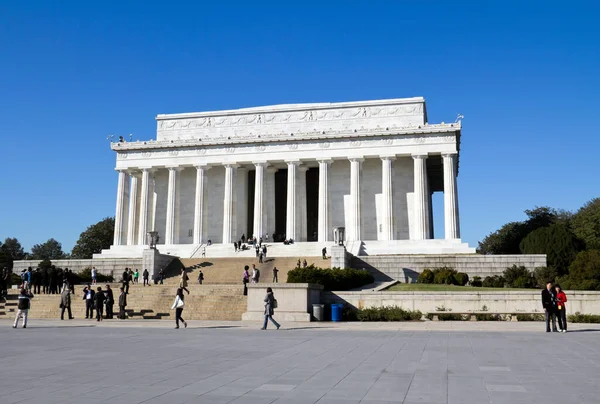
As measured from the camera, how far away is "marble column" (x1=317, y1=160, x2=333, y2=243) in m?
62.8

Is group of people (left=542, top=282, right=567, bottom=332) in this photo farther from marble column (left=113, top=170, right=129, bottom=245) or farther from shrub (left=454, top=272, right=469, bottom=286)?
A: marble column (left=113, top=170, right=129, bottom=245)

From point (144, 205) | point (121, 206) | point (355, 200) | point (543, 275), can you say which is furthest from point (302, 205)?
point (543, 275)

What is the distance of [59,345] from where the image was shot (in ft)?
58.2

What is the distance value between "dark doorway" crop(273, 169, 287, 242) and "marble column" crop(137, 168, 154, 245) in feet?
50.0

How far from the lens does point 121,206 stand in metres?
68.6

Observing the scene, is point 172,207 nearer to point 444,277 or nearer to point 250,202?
point 250,202

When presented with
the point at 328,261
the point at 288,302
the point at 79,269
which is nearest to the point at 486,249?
the point at 328,261

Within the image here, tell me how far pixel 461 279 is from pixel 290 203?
924 inches

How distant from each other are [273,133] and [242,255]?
16050 mm

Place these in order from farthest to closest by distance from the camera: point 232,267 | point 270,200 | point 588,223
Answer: point 588,223
point 270,200
point 232,267

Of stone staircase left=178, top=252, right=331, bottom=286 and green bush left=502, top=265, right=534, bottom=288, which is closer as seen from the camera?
green bush left=502, top=265, right=534, bottom=288

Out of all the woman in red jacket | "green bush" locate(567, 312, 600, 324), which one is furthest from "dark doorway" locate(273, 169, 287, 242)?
the woman in red jacket

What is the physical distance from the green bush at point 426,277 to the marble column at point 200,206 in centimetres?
2723

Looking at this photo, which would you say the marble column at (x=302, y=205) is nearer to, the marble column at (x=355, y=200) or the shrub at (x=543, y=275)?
the marble column at (x=355, y=200)
